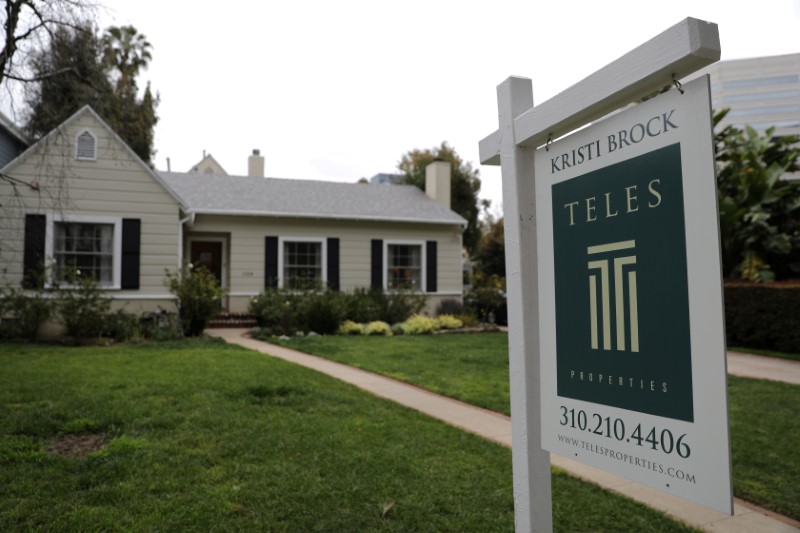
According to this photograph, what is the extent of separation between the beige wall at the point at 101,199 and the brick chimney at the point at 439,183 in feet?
30.6

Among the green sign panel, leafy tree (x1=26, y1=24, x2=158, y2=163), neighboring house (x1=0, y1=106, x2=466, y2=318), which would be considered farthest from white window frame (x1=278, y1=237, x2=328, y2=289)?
the green sign panel

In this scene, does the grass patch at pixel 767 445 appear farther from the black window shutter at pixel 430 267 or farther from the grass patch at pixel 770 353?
the black window shutter at pixel 430 267

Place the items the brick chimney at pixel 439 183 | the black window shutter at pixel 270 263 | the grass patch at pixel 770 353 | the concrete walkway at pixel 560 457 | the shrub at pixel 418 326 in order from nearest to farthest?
the concrete walkway at pixel 560 457
the grass patch at pixel 770 353
the shrub at pixel 418 326
the black window shutter at pixel 270 263
the brick chimney at pixel 439 183

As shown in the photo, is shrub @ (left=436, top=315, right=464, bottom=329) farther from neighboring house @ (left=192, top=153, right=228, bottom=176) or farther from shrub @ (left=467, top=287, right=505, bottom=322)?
neighboring house @ (left=192, top=153, right=228, bottom=176)

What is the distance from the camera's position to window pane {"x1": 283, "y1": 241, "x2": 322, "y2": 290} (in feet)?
52.4

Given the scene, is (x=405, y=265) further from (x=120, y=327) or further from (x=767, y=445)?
(x=767, y=445)

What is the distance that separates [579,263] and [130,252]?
12.5 m

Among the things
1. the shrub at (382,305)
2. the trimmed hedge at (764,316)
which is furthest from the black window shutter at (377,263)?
the trimmed hedge at (764,316)

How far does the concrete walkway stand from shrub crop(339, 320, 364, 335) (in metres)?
2.35

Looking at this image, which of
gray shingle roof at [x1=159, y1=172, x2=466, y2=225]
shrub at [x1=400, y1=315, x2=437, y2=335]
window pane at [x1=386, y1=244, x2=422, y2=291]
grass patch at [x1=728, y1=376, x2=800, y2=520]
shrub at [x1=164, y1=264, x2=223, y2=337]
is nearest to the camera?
grass patch at [x1=728, y1=376, x2=800, y2=520]

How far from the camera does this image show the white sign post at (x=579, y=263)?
1.61m

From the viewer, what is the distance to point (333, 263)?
16188 mm

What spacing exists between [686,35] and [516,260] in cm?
97

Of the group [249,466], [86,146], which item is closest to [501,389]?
[249,466]
